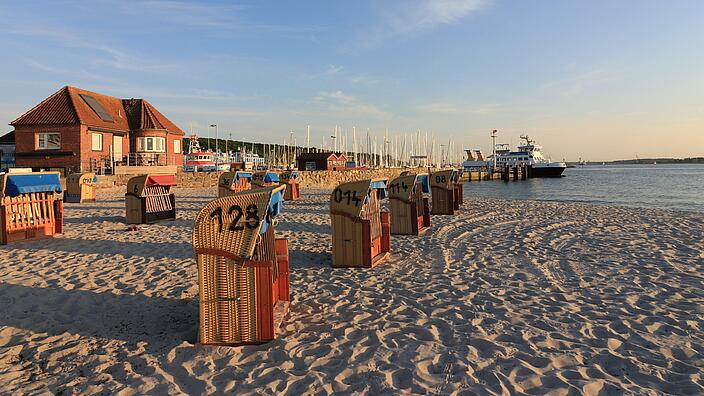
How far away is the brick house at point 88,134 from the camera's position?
29.7m

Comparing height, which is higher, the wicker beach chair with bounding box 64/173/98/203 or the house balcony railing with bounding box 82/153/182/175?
the house balcony railing with bounding box 82/153/182/175

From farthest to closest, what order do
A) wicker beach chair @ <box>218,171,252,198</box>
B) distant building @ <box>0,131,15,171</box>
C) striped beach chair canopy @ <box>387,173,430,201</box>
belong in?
distant building @ <box>0,131,15,171</box>, wicker beach chair @ <box>218,171,252,198</box>, striped beach chair canopy @ <box>387,173,430,201</box>

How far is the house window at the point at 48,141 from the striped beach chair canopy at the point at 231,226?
107 feet

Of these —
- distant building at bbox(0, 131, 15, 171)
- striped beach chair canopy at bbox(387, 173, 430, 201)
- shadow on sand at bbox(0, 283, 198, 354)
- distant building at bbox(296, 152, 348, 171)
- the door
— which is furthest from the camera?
distant building at bbox(296, 152, 348, 171)

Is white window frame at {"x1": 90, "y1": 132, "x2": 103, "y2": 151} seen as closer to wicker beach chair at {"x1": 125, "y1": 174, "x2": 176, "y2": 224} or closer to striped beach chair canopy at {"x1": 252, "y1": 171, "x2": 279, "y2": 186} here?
striped beach chair canopy at {"x1": 252, "y1": 171, "x2": 279, "y2": 186}

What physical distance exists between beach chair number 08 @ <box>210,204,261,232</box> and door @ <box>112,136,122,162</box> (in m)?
33.0

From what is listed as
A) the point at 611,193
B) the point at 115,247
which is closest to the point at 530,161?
the point at 611,193

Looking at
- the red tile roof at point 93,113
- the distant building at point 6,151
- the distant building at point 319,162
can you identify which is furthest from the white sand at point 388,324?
the distant building at point 319,162

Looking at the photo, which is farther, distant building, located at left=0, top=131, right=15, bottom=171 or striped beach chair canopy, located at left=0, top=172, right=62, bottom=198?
distant building, located at left=0, top=131, right=15, bottom=171

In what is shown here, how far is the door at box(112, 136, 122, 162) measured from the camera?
108 feet

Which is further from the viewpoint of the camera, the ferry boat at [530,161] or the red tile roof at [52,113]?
the ferry boat at [530,161]

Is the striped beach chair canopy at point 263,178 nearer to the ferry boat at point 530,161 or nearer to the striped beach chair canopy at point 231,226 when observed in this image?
the striped beach chair canopy at point 231,226

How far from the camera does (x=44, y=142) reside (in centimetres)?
3036

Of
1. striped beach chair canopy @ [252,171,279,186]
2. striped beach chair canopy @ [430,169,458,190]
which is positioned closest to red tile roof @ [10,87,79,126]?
striped beach chair canopy @ [252,171,279,186]
